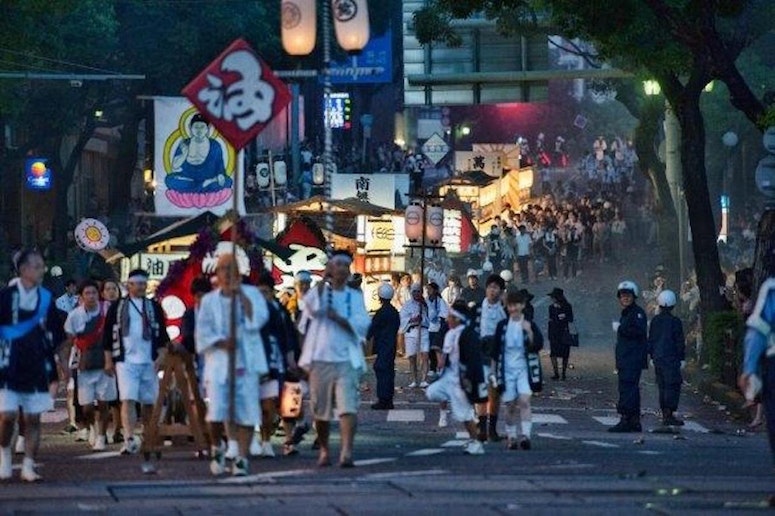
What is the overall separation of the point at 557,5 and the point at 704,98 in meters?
38.2

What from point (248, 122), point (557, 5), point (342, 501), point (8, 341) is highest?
point (557, 5)

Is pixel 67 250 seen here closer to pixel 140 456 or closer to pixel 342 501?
pixel 140 456

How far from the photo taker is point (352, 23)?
1070 inches

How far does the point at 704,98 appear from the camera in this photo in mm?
65750

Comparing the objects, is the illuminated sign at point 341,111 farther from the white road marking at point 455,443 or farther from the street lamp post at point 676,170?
the white road marking at point 455,443

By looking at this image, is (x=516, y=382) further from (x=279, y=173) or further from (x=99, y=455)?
(x=279, y=173)

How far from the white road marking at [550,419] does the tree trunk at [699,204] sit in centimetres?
756

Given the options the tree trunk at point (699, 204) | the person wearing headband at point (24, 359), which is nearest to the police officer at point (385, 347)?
the tree trunk at point (699, 204)

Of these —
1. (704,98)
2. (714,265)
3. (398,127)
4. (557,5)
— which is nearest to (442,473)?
(557,5)

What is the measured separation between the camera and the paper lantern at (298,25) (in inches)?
1055

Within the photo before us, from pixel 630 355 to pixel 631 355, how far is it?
12 millimetres

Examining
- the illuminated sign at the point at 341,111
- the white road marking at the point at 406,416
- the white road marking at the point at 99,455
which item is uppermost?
the illuminated sign at the point at 341,111

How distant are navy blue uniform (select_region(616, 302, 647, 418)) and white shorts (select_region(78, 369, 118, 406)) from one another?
6.76 m

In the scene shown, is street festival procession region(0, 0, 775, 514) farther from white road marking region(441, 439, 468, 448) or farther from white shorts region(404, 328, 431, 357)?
white road marking region(441, 439, 468, 448)
